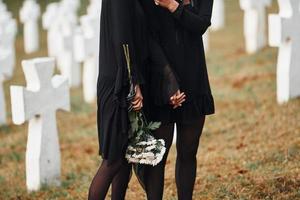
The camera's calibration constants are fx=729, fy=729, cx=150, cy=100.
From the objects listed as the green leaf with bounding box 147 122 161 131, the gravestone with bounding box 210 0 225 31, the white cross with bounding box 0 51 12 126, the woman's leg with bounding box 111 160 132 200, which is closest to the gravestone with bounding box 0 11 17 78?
the white cross with bounding box 0 51 12 126

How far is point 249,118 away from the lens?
8516mm

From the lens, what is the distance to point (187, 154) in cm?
498

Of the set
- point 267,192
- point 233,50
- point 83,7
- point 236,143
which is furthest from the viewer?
point 83,7

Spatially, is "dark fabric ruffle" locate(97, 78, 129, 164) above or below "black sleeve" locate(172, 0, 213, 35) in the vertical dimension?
below

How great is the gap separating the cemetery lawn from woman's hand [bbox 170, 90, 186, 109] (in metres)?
1.34

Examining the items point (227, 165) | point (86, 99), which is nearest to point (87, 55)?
point (86, 99)

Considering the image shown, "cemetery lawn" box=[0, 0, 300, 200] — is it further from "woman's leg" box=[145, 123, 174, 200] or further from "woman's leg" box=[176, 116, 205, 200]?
"woman's leg" box=[145, 123, 174, 200]

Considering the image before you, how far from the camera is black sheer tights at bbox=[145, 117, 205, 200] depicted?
4.85m

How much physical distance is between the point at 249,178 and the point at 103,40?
7.31 ft

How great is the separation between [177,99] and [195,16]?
0.55 meters

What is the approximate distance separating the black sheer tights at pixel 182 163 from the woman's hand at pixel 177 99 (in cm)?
19

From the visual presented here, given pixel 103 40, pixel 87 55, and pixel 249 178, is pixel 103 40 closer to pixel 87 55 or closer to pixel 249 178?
pixel 249 178

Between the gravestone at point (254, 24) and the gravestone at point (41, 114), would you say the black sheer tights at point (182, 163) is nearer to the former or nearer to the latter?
the gravestone at point (41, 114)

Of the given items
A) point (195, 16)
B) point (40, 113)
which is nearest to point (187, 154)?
point (195, 16)
